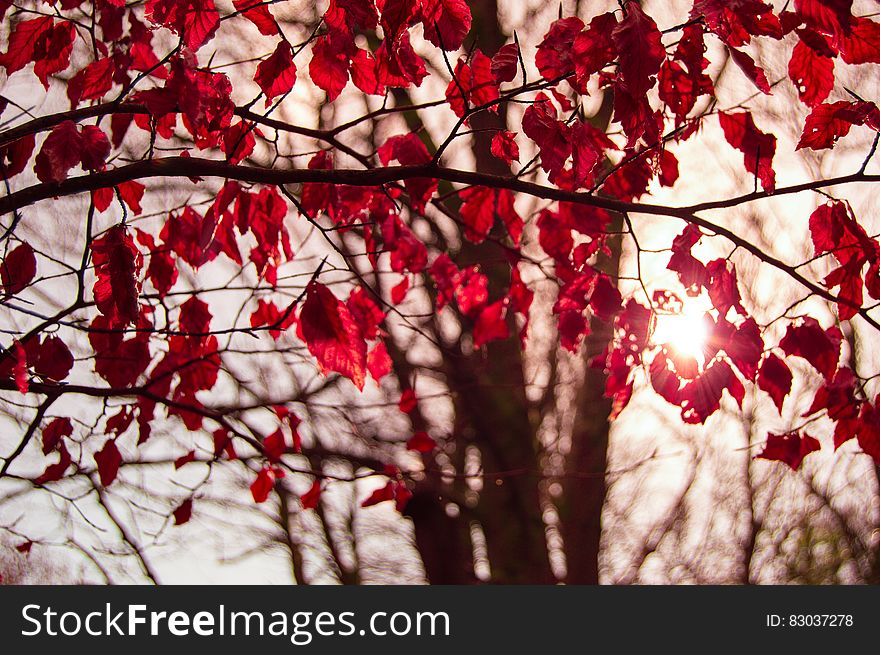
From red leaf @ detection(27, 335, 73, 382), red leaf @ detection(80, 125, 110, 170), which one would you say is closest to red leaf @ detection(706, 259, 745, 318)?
red leaf @ detection(80, 125, 110, 170)

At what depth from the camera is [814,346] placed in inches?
84.2

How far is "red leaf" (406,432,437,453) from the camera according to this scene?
4.97 metres

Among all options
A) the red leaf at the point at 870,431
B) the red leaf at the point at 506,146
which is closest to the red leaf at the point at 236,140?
the red leaf at the point at 506,146

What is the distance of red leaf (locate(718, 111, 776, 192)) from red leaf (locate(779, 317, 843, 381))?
0.49 metres

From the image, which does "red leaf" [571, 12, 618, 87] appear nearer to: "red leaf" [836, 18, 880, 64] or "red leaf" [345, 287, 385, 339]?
"red leaf" [836, 18, 880, 64]

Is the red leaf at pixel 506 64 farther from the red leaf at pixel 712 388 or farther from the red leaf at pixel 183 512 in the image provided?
the red leaf at pixel 183 512

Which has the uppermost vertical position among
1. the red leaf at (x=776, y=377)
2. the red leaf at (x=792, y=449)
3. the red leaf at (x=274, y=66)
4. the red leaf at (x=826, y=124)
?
the red leaf at (x=274, y=66)

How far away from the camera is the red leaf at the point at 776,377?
7.29ft

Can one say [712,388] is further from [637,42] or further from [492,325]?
[492,325]

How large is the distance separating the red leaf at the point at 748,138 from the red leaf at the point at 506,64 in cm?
80

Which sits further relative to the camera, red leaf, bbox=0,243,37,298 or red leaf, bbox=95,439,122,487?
red leaf, bbox=95,439,122,487

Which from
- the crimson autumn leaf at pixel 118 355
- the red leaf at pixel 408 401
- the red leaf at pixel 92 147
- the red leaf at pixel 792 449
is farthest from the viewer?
the red leaf at pixel 408 401

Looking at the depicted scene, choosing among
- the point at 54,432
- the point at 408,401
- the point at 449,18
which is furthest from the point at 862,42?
the point at 408,401

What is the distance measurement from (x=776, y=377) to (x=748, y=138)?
78 centimetres
